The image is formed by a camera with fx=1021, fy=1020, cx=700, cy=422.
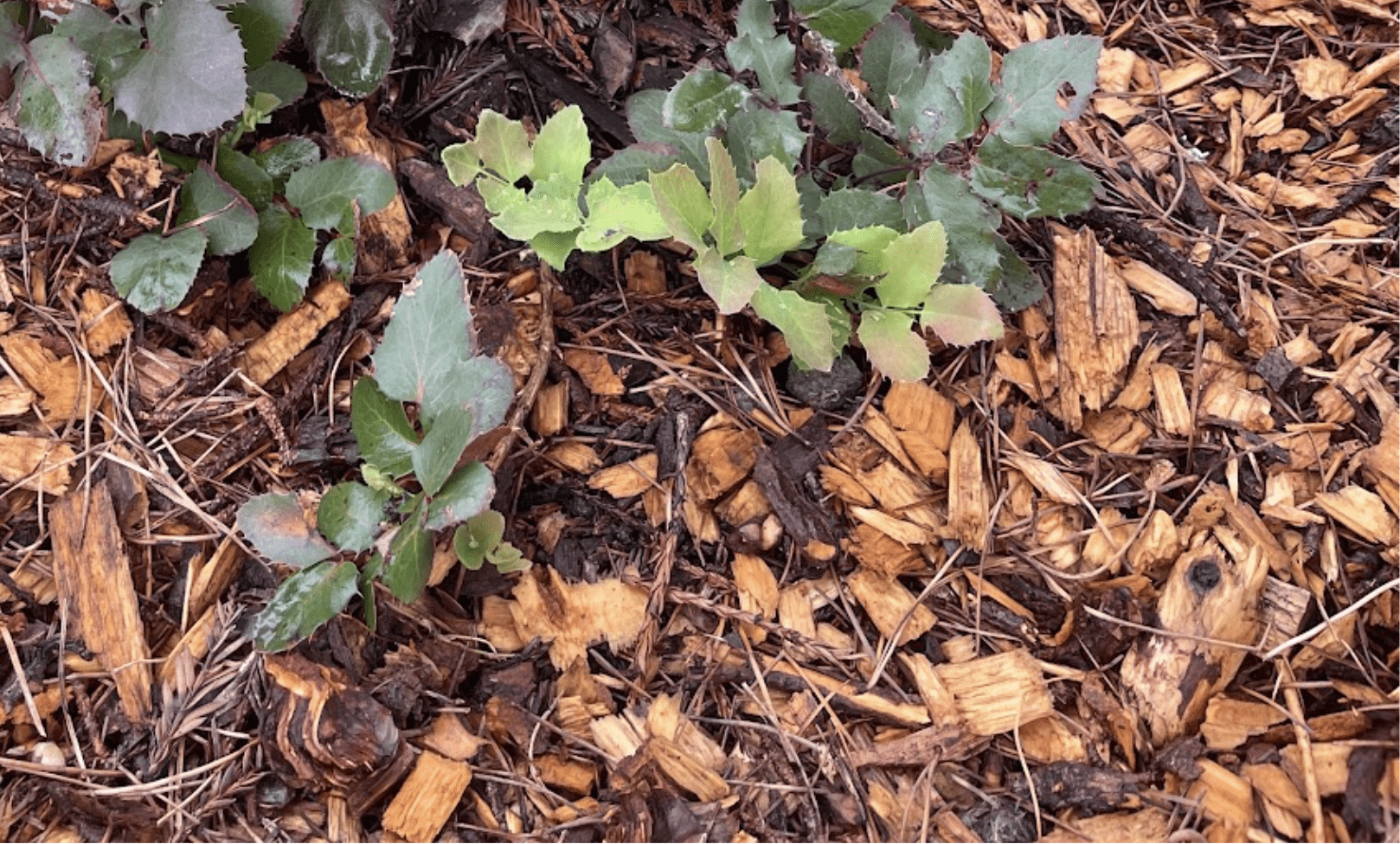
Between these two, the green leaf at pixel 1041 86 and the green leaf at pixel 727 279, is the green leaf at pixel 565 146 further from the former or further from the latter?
the green leaf at pixel 1041 86

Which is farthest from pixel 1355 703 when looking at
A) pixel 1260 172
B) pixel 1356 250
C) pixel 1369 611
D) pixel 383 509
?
pixel 383 509

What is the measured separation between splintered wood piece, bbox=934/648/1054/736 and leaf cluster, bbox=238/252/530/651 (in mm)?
532

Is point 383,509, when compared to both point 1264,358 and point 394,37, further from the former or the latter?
point 1264,358

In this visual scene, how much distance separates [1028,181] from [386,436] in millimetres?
812

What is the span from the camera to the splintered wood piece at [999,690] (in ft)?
3.77

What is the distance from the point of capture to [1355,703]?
1.10 m

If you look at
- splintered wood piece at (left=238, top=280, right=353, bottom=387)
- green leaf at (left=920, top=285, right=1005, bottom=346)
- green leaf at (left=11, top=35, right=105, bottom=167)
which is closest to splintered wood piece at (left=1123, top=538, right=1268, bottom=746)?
green leaf at (left=920, top=285, right=1005, bottom=346)

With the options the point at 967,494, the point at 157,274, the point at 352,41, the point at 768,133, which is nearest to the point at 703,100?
the point at 768,133

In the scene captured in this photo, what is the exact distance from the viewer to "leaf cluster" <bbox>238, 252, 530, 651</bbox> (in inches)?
42.6

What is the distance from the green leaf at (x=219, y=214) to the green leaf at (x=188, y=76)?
10 cm

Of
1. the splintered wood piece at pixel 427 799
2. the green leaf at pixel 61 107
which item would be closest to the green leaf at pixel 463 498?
the splintered wood piece at pixel 427 799

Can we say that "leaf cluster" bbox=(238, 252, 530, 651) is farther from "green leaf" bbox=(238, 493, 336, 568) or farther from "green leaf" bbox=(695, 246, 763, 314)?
"green leaf" bbox=(695, 246, 763, 314)

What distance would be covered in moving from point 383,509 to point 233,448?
243 mm

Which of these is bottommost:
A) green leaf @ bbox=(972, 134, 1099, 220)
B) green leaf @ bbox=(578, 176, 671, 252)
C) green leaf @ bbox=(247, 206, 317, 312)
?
green leaf @ bbox=(247, 206, 317, 312)
